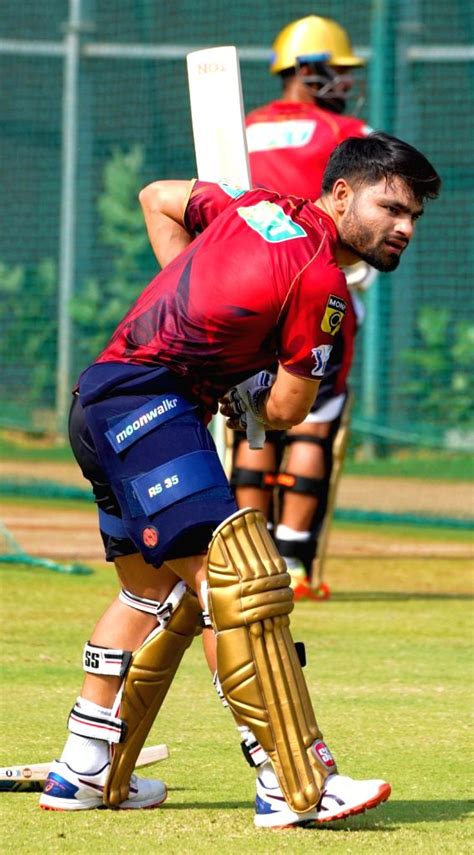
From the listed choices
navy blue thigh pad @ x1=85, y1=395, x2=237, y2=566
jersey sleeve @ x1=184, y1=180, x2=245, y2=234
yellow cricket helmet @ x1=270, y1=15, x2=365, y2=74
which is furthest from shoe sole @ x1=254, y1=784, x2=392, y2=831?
yellow cricket helmet @ x1=270, y1=15, x2=365, y2=74

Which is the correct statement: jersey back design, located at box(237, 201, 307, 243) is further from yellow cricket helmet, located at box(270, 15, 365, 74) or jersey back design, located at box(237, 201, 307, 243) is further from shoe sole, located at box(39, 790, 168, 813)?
yellow cricket helmet, located at box(270, 15, 365, 74)

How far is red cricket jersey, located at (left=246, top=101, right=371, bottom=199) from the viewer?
6969mm

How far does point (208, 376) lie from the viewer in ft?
12.1

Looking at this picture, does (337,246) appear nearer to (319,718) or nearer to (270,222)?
(270,222)

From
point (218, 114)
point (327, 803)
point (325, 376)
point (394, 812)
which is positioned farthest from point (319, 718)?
point (325, 376)

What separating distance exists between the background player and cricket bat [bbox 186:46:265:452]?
1.69 metres

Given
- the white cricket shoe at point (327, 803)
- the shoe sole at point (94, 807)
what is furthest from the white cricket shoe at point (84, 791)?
the white cricket shoe at point (327, 803)

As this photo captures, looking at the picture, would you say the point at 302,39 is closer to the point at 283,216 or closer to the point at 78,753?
the point at 283,216

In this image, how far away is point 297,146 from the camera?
22.9ft

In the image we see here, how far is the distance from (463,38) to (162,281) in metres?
11.1

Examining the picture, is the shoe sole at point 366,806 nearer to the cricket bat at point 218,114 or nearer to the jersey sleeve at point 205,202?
the jersey sleeve at point 205,202

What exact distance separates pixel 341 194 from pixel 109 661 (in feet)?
3.95

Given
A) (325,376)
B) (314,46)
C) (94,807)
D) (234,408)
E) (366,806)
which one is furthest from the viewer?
(314,46)

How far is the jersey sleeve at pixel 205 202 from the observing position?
3986 mm
